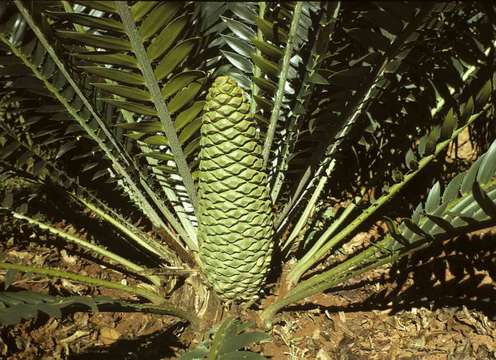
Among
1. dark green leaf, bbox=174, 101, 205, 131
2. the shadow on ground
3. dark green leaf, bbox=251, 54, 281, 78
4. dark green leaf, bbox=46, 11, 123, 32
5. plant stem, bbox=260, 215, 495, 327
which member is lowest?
the shadow on ground

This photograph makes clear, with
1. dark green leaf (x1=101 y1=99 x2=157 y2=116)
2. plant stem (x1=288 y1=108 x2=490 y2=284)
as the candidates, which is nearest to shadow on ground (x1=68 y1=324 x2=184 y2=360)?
plant stem (x1=288 y1=108 x2=490 y2=284)

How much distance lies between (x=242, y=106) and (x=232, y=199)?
279mm

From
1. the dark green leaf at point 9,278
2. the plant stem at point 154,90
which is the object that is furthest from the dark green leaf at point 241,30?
the dark green leaf at point 9,278

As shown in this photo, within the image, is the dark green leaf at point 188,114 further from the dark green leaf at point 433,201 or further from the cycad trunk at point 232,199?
the dark green leaf at point 433,201

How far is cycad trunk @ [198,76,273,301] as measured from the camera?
3.40 ft

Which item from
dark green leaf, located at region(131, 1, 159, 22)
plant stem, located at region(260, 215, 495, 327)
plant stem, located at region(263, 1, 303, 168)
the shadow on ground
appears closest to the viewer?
dark green leaf, located at region(131, 1, 159, 22)

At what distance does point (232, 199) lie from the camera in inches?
47.3

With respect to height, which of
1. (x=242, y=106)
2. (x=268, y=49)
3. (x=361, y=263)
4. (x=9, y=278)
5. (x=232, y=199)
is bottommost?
(x=361, y=263)

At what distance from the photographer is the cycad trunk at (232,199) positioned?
1037 millimetres

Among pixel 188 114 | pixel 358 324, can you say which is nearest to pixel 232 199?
pixel 188 114

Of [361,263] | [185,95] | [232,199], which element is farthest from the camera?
[361,263]

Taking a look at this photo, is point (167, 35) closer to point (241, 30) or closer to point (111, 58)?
point (111, 58)

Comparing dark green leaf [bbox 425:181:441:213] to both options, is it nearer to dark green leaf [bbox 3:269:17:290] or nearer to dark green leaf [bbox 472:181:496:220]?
dark green leaf [bbox 472:181:496:220]

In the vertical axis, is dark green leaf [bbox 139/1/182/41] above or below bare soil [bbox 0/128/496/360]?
above
